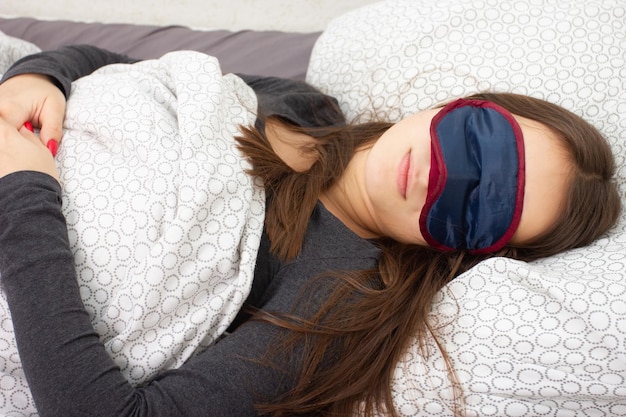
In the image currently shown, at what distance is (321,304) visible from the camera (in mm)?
844

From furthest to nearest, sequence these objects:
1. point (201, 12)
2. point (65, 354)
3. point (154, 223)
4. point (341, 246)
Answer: point (201, 12) → point (341, 246) → point (154, 223) → point (65, 354)

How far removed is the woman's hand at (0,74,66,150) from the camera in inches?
34.2

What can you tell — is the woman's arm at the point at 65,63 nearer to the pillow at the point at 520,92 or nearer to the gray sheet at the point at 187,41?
the gray sheet at the point at 187,41

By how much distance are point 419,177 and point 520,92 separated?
0.34 m

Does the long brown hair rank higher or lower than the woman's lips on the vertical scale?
lower

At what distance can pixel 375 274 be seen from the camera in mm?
904

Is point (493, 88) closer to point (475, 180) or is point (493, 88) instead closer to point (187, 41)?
point (475, 180)

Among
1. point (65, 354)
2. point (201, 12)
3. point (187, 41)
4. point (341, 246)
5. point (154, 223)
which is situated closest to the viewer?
point (65, 354)

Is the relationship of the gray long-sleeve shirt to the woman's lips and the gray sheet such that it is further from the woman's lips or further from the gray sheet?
the gray sheet

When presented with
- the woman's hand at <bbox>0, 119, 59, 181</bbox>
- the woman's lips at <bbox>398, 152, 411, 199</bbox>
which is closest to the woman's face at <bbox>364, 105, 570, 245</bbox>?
the woman's lips at <bbox>398, 152, 411, 199</bbox>

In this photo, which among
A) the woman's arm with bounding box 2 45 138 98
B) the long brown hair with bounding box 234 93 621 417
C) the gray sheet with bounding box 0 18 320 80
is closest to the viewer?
the long brown hair with bounding box 234 93 621 417

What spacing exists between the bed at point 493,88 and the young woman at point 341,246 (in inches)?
2.2

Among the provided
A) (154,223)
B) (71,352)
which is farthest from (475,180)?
(71,352)

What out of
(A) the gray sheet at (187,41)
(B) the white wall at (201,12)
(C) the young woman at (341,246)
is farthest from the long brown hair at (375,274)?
(B) the white wall at (201,12)
